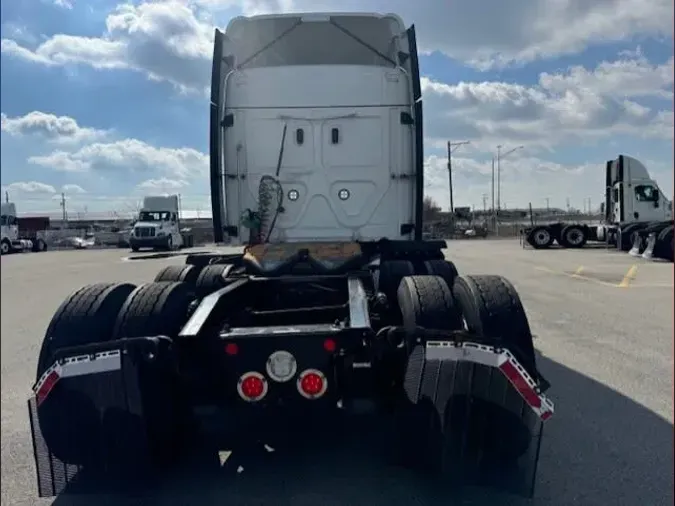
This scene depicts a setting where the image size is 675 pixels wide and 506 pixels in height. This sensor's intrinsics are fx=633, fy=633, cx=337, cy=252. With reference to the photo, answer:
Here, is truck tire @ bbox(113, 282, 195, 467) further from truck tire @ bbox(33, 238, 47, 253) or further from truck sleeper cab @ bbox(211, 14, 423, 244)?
truck tire @ bbox(33, 238, 47, 253)

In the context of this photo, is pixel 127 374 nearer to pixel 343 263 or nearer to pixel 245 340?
pixel 245 340

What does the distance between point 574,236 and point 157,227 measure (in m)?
22.8

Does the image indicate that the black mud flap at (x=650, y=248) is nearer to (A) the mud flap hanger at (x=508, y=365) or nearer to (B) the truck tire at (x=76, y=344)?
(A) the mud flap hanger at (x=508, y=365)

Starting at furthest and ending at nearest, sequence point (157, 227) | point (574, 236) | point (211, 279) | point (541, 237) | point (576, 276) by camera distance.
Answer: point (157, 227)
point (541, 237)
point (574, 236)
point (576, 276)
point (211, 279)

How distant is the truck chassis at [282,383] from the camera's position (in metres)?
3.18

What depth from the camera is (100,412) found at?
322cm

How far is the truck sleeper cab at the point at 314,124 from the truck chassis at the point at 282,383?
2.44 metres

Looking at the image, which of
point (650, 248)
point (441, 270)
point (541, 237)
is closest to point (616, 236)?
point (541, 237)

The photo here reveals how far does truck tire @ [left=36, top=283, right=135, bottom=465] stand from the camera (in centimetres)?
322

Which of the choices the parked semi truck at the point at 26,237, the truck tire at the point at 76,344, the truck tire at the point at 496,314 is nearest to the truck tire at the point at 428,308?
the truck tire at the point at 496,314

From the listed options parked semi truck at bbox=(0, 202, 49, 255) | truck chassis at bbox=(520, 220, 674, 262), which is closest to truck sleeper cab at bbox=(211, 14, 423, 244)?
truck chassis at bbox=(520, 220, 674, 262)

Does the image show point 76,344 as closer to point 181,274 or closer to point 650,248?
point 181,274

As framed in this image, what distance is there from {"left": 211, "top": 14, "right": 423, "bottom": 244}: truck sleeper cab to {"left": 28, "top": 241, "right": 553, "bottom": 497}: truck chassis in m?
2.44

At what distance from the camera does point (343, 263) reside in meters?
5.43
